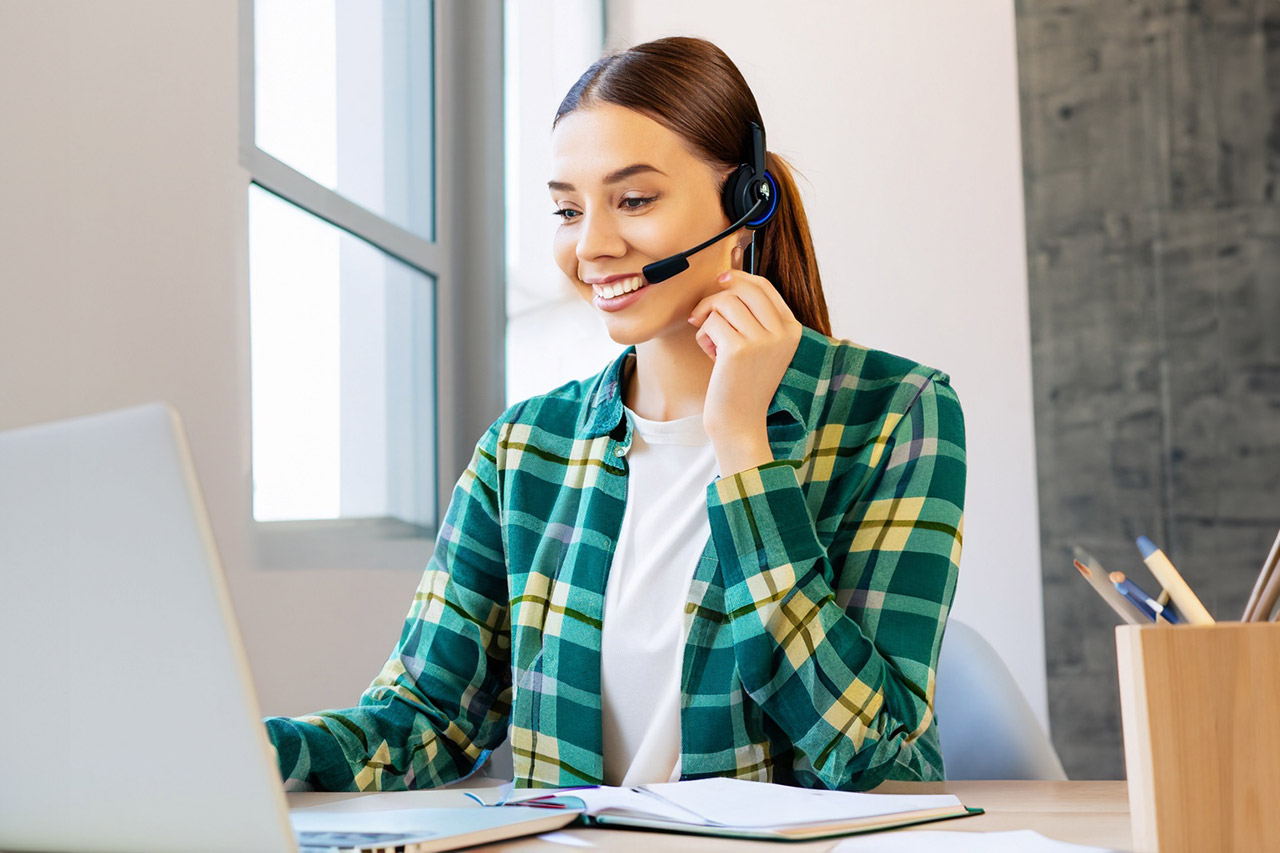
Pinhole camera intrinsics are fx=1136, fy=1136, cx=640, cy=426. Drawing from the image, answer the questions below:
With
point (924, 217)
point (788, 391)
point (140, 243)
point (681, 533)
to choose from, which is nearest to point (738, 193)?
point (788, 391)

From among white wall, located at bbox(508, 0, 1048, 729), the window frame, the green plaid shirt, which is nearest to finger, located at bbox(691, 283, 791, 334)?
the green plaid shirt

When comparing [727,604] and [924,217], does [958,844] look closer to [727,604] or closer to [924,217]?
[727,604]

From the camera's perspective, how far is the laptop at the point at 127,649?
0.49 meters

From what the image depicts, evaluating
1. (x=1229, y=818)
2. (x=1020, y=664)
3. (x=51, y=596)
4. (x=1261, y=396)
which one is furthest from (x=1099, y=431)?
(x=51, y=596)

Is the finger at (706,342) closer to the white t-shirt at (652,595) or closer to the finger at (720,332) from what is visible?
the finger at (720,332)

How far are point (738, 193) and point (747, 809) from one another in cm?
72

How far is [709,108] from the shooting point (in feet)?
4.09

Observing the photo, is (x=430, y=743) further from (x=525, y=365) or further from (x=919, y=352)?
(x=919, y=352)

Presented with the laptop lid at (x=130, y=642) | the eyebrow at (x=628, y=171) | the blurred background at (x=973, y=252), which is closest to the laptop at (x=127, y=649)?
the laptop lid at (x=130, y=642)

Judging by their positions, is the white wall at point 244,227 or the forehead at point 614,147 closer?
the white wall at point 244,227

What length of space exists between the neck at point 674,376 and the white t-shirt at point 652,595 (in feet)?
0.07

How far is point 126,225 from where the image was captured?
3.78ft

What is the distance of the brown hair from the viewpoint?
1.23 m

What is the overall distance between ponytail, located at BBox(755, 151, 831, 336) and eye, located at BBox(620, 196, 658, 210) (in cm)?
21
